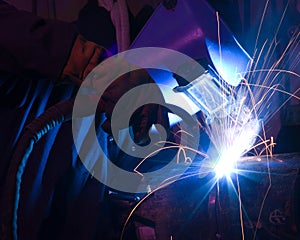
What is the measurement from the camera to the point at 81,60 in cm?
94

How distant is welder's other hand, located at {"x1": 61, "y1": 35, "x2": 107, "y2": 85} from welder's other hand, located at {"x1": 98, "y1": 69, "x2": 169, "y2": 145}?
0.09m

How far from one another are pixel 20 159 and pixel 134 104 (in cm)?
28

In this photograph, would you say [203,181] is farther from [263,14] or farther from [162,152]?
[263,14]

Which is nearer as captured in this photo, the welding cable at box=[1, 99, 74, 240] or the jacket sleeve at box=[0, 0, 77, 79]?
the welding cable at box=[1, 99, 74, 240]

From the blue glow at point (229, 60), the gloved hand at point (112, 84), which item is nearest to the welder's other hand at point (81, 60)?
the gloved hand at point (112, 84)

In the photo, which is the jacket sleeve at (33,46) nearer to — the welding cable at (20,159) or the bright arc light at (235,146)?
the welding cable at (20,159)

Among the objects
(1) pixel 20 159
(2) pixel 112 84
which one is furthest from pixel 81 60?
(1) pixel 20 159

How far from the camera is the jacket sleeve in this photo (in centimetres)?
93

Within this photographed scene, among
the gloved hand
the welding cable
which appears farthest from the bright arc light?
the welding cable

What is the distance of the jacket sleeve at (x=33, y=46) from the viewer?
3.04 ft

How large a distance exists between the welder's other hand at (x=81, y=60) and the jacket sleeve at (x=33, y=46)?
14 mm

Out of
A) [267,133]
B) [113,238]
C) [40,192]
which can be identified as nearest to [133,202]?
[113,238]

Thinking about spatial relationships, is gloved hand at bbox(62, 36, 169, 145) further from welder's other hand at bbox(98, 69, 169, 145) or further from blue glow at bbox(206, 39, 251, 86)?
blue glow at bbox(206, 39, 251, 86)

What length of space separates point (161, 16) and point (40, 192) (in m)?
0.56
